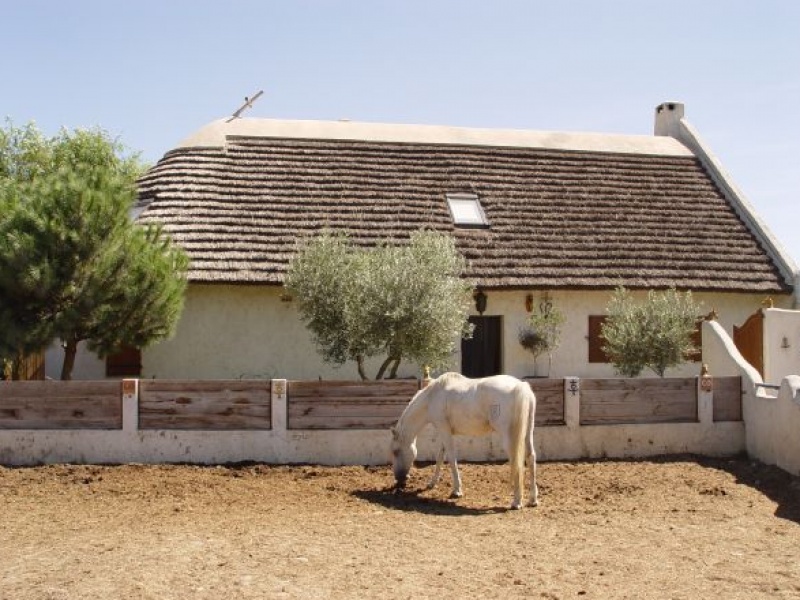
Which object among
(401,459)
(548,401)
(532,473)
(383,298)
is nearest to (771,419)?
(548,401)

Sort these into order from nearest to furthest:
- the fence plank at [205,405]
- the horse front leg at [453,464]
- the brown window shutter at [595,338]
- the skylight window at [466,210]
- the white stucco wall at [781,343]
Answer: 1. the horse front leg at [453,464]
2. the fence plank at [205,405]
3. the white stucco wall at [781,343]
4. the brown window shutter at [595,338]
5. the skylight window at [466,210]

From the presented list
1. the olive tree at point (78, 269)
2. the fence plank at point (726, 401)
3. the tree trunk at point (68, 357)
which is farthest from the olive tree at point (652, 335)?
the tree trunk at point (68, 357)

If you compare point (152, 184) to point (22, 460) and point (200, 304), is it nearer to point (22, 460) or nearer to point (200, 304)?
point (200, 304)

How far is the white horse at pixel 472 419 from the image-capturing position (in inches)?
371

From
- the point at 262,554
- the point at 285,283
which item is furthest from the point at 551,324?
the point at 262,554

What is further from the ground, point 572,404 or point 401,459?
point 572,404

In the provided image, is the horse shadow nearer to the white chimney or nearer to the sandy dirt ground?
the sandy dirt ground

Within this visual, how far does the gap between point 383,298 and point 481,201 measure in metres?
6.61

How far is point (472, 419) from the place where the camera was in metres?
9.96

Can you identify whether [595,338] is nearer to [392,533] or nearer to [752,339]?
[752,339]

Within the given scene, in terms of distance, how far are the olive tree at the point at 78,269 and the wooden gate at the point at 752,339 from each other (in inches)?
452

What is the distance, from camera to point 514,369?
16422 mm

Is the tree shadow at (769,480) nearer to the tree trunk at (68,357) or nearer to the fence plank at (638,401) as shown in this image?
the fence plank at (638,401)

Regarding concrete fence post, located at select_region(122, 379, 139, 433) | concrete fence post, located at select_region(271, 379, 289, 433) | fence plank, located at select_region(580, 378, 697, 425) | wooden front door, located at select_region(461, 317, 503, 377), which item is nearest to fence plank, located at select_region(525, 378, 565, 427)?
fence plank, located at select_region(580, 378, 697, 425)
